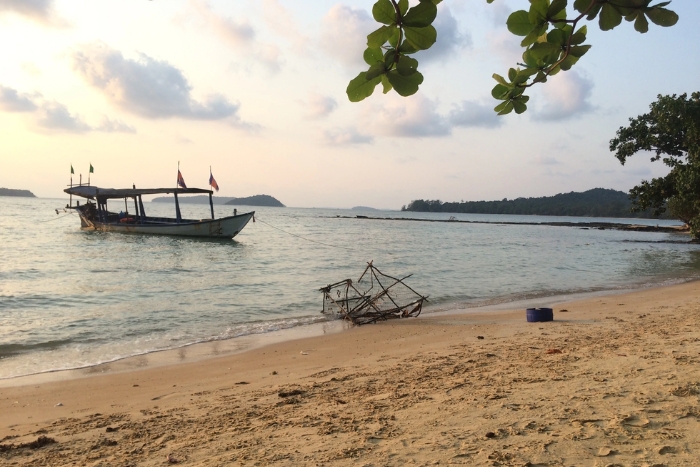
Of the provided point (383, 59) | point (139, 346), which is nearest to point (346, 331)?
point (139, 346)

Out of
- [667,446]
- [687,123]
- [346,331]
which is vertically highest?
[687,123]

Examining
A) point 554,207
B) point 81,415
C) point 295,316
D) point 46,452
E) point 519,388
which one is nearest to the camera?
point 46,452

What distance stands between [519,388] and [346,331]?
5515 millimetres

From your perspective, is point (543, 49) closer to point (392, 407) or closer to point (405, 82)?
point (405, 82)

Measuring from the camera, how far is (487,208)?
170125 mm

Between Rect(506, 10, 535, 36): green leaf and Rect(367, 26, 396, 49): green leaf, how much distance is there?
0.42 metres

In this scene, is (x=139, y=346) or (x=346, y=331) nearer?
(x=139, y=346)

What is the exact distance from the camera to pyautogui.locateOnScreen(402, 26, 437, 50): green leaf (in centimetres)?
137

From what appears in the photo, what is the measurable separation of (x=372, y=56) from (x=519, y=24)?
0.51m

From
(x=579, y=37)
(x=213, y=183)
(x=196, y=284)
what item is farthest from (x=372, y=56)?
(x=213, y=183)

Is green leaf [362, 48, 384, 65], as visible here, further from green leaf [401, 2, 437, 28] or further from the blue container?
the blue container

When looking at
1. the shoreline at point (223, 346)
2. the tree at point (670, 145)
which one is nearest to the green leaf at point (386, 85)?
the shoreline at point (223, 346)

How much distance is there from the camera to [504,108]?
1.98 metres

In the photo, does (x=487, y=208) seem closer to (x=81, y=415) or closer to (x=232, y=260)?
(x=232, y=260)
